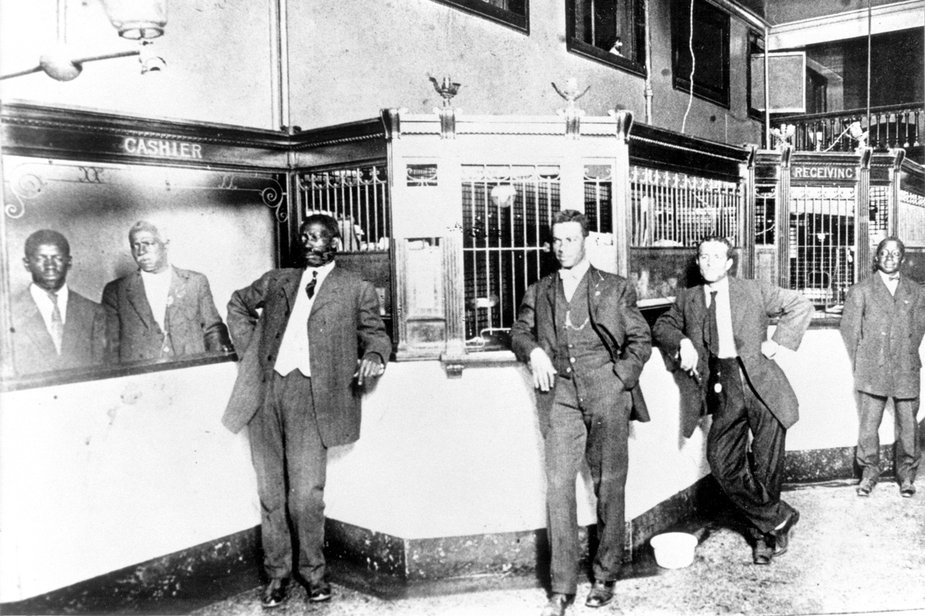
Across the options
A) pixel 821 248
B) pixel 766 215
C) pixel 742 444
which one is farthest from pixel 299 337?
pixel 821 248

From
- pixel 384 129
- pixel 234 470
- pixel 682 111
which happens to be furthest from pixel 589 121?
pixel 682 111

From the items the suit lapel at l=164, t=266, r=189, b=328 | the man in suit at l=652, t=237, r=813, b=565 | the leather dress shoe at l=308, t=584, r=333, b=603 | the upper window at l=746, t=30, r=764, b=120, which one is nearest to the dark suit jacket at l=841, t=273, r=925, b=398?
the man in suit at l=652, t=237, r=813, b=565

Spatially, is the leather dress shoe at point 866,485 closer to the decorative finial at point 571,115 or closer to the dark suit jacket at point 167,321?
the decorative finial at point 571,115

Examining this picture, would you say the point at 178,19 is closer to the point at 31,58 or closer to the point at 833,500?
the point at 31,58

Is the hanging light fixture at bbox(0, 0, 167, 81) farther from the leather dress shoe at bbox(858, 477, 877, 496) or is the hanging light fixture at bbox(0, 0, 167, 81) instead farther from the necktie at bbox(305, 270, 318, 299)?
the leather dress shoe at bbox(858, 477, 877, 496)

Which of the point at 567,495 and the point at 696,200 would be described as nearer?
the point at 567,495

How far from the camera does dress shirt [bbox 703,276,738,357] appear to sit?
3.82 meters

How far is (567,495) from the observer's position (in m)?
3.26

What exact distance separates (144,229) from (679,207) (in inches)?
145

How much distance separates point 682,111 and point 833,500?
20.0ft

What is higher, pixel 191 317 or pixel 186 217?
pixel 186 217

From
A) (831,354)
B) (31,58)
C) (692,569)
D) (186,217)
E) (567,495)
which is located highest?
(31,58)

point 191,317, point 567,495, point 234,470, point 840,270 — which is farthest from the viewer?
point 840,270

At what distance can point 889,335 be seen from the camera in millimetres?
4770
